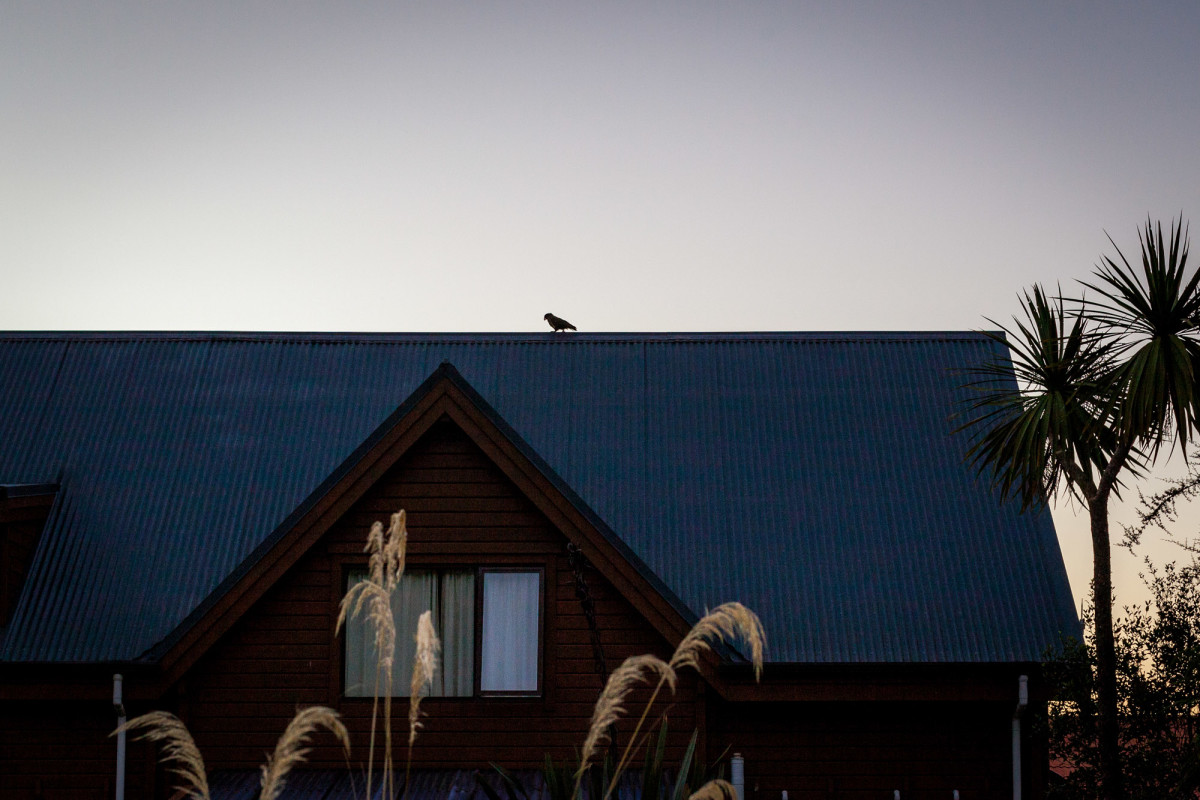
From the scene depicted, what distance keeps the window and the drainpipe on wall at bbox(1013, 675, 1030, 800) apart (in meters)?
5.77

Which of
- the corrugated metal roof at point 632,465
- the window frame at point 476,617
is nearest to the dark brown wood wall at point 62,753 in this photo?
the corrugated metal roof at point 632,465

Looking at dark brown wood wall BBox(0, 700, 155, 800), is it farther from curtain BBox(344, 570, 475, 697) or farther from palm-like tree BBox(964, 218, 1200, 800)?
palm-like tree BBox(964, 218, 1200, 800)

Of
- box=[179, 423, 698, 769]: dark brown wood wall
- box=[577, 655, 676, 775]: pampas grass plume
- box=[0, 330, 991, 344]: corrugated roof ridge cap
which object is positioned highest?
box=[0, 330, 991, 344]: corrugated roof ridge cap

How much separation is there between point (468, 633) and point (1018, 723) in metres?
6.77

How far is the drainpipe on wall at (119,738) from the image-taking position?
1520 cm

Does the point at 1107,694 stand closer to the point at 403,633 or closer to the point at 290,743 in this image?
the point at 403,633

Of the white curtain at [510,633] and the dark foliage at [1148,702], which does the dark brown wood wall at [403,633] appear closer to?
the white curtain at [510,633]

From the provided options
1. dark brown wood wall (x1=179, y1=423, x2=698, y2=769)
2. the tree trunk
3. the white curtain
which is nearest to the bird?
dark brown wood wall (x1=179, y1=423, x2=698, y2=769)

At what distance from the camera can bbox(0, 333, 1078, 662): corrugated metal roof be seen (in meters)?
17.2

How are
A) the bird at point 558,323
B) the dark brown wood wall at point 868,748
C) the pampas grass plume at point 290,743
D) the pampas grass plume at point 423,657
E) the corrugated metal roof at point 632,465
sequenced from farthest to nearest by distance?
1. the bird at point 558,323
2. the corrugated metal roof at point 632,465
3. the dark brown wood wall at point 868,748
4. the pampas grass plume at point 423,657
5. the pampas grass plume at point 290,743

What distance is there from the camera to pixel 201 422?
20.2 metres

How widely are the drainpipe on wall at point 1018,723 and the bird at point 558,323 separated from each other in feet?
32.9

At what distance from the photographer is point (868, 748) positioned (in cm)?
1627

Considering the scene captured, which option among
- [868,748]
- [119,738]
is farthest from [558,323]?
[119,738]
